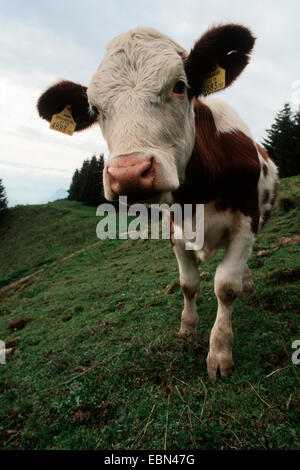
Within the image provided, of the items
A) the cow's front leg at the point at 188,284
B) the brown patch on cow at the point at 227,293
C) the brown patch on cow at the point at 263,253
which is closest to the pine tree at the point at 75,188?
the brown patch on cow at the point at 263,253

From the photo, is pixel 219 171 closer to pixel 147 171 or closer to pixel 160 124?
pixel 160 124

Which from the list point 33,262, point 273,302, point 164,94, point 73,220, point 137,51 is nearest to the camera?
point 164,94

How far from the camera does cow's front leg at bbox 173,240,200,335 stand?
3.60 metres

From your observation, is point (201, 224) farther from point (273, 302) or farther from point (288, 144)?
point (288, 144)

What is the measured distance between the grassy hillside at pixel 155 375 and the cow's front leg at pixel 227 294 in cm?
16

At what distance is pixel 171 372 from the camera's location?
2.82 metres

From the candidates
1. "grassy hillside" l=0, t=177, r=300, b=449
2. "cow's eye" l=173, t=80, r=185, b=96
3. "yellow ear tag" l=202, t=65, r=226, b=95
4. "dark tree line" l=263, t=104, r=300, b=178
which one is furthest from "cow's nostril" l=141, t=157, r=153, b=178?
"dark tree line" l=263, t=104, r=300, b=178

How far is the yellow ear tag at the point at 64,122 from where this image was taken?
Answer: 11.5 ft

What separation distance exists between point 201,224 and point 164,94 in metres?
1.38

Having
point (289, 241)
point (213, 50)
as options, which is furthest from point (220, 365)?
point (289, 241)

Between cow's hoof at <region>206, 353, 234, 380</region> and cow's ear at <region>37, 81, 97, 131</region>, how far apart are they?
2.84 m

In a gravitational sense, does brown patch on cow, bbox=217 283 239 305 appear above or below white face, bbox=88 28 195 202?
below

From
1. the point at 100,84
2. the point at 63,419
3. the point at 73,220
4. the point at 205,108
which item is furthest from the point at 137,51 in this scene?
the point at 73,220

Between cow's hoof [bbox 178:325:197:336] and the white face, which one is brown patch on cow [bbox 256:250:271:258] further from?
the white face
